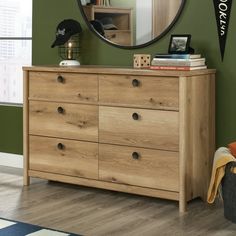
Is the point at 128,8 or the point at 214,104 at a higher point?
the point at 128,8

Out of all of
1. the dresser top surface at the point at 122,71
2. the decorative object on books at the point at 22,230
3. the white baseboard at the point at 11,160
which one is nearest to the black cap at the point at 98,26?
the dresser top surface at the point at 122,71

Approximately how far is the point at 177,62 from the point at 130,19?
0.65 metres

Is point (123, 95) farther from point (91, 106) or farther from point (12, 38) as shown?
point (12, 38)

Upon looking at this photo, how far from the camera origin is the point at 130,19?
13.6 feet

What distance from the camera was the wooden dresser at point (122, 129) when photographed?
3.59m

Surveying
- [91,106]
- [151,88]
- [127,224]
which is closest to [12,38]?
[91,106]

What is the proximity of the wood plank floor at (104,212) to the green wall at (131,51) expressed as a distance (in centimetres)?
62

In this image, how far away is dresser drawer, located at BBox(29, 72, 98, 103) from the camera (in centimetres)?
390

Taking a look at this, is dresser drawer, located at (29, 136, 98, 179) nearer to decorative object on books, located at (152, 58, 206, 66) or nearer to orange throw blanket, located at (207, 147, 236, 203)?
decorative object on books, located at (152, 58, 206, 66)

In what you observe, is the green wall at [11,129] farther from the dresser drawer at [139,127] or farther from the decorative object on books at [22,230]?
the decorative object on books at [22,230]

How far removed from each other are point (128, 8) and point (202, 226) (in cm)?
165

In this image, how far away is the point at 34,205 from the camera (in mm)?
3689

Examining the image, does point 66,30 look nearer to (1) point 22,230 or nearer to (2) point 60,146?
(2) point 60,146

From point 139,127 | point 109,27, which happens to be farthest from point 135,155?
point 109,27
